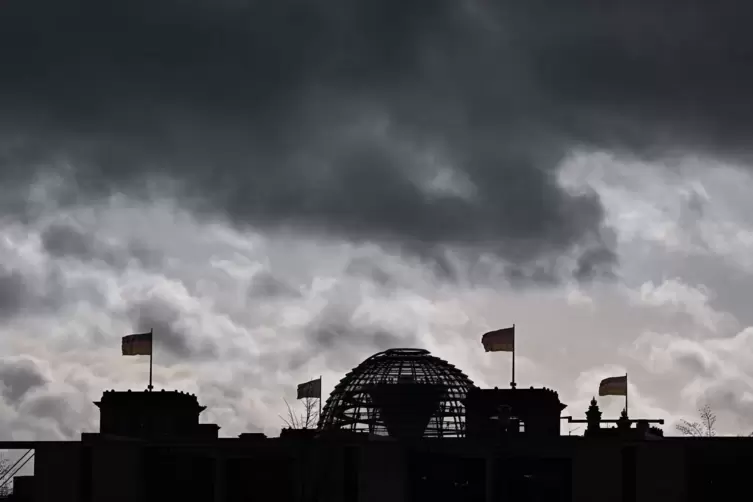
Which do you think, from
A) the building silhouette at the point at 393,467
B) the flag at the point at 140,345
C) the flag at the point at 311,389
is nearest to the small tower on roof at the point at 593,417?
the building silhouette at the point at 393,467

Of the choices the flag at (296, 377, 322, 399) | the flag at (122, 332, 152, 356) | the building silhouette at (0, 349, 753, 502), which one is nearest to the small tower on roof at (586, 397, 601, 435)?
the building silhouette at (0, 349, 753, 502)

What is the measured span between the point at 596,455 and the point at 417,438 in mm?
15776

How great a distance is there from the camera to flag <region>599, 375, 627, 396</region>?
11925 cm

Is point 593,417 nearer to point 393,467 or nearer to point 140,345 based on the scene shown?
point 393,467

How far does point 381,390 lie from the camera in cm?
12625

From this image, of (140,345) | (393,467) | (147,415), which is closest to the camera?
(393,467)

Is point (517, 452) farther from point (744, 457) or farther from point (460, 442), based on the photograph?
point (744, 457)

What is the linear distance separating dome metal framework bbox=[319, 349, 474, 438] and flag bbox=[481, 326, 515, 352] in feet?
23.4

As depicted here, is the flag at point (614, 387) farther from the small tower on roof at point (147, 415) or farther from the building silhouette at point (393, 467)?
the small tower on roof at point (147, 415)

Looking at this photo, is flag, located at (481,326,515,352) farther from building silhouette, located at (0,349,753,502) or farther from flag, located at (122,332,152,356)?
flag, located at (122,332,152,356)

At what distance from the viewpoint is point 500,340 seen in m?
121

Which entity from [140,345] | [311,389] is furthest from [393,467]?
[140,345]

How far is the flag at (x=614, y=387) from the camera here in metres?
119

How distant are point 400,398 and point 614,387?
56.1 feet
